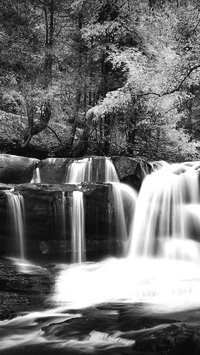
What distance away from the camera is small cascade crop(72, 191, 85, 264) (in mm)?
9055

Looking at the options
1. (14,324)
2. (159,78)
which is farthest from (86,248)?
(159,78)

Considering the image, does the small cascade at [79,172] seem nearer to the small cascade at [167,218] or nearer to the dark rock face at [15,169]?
the dark rock face at [15,169]

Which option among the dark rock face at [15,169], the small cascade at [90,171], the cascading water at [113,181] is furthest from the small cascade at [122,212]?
the dark rock face at [15,169]

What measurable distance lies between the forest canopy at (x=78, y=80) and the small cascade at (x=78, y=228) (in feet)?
11.4

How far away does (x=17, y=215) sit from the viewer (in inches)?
350

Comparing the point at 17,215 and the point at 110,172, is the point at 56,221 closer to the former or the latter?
the point at 17,215

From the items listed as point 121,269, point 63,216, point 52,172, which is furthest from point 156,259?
point 52,172

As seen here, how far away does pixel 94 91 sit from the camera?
14.6 m

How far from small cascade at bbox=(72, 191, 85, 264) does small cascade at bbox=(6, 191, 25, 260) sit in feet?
4.17

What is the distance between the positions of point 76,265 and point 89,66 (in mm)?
8880

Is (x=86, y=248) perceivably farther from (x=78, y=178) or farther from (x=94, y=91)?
(x=94, y=91)

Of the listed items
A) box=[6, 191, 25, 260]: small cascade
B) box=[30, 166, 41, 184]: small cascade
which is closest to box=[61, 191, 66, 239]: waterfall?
box=[6, 191, 25, 260]: small cascade

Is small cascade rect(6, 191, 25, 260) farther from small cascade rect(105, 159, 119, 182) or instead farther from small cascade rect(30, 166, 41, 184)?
small cascade rect(105, 159, 119, 182)

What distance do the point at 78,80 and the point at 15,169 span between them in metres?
4.60
